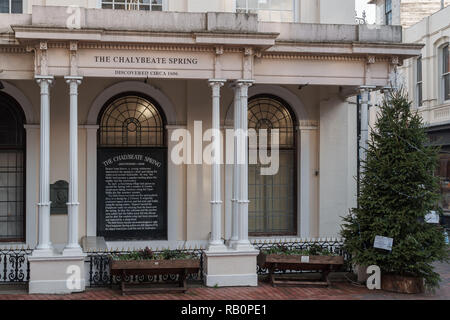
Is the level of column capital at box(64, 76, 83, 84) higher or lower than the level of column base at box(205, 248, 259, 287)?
higher

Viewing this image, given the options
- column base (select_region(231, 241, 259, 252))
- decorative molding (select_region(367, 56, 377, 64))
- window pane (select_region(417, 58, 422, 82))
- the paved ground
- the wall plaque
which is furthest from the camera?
window pane (select_region(417, 58, 422, 82))

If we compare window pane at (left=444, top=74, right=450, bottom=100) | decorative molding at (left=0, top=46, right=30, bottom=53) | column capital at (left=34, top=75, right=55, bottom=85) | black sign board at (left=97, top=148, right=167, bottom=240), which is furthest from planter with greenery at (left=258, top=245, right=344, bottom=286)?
window pane at (left=444, top=74, right=450, bottom=100)

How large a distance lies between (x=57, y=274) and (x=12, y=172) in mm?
3838

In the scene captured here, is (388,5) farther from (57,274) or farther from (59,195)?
(57,274)

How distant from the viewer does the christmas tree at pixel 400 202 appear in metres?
11.7

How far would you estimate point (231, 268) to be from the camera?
1227cm

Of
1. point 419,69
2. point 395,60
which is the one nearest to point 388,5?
point 419,69

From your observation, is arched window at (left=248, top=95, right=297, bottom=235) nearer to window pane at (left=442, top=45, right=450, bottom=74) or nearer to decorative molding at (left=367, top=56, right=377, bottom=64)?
decorative molding at (left=367, top=56, right=377, bottom=64)

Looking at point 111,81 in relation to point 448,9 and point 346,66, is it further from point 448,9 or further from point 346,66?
point 448,9

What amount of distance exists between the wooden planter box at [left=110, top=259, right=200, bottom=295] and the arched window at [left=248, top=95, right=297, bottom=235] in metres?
3.96

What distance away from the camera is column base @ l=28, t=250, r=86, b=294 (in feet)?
37.6

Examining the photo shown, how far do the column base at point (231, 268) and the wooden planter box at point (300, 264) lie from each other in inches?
11.6

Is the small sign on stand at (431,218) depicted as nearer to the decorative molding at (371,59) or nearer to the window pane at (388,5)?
the decorative molding at (371,59)

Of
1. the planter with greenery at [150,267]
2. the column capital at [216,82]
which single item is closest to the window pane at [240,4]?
the column capital at [216,82]
